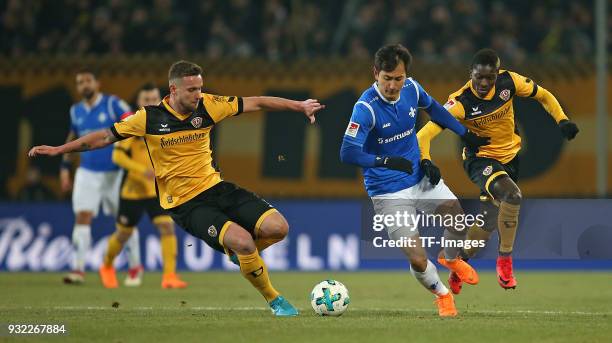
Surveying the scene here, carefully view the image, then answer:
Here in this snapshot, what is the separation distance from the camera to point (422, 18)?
66.1 feet

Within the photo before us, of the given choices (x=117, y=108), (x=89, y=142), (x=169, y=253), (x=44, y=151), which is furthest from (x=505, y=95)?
(x=117, y=108)

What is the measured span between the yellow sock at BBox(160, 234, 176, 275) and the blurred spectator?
539 cm

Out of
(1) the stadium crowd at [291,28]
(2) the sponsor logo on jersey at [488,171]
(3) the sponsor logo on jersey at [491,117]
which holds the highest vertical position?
(1) the stadium crowd at [291,28]

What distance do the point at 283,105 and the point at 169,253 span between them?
4.73m

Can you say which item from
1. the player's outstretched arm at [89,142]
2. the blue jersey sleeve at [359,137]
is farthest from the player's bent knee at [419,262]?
the player's outstretched arm at [89,142]

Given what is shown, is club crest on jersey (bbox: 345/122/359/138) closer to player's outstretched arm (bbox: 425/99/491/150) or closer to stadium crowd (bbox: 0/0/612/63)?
player's outstretched arm (bbox: 425/99/491/150)

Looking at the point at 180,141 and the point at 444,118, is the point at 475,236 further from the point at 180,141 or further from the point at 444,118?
the point at 180,141

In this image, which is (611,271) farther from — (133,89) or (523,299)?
(133,89)

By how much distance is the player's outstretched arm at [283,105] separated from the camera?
9.30 metres

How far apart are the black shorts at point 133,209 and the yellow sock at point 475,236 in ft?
14.3

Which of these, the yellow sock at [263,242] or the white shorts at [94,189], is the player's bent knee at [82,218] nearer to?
the white shorts at [94,189]

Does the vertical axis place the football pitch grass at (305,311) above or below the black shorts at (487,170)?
below

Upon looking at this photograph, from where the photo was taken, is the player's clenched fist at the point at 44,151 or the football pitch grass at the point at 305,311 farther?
the player's clenched fist at the point at 44,151

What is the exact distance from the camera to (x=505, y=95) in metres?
10.7
